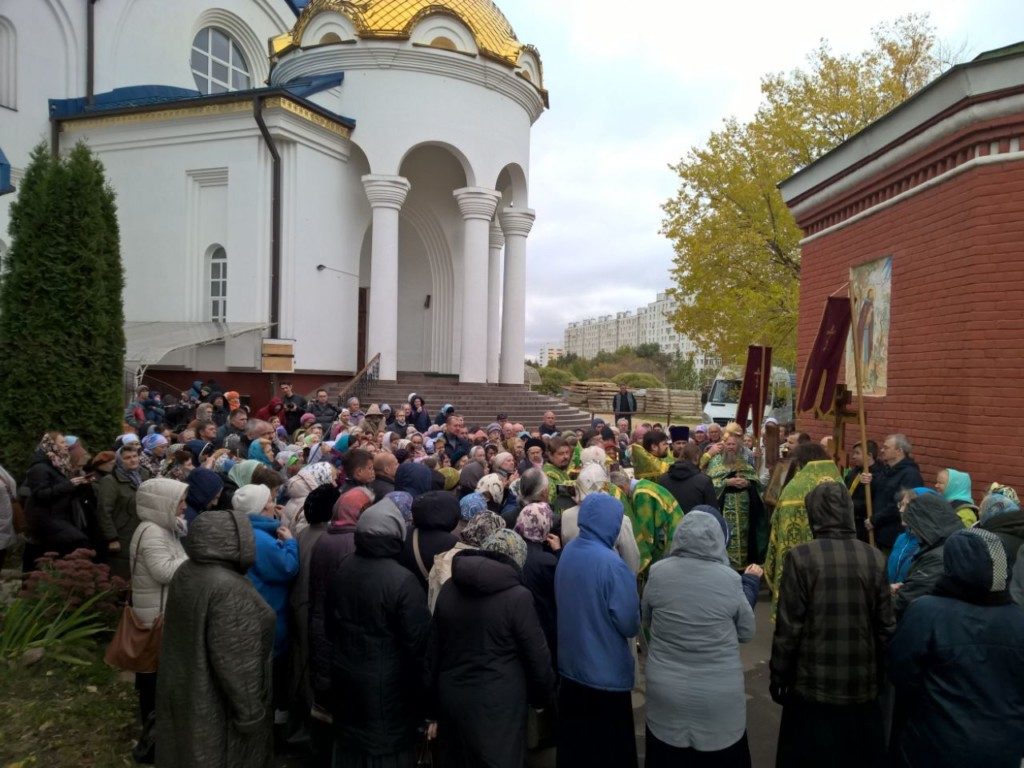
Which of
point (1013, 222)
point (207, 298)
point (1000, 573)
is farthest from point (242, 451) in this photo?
point (207, 298)

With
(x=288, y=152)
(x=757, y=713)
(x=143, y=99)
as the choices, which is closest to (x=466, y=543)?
(x=757, y=713)

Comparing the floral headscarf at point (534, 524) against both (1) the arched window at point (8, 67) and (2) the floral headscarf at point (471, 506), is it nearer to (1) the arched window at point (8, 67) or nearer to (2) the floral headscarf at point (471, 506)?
(2) the floral headscarf at point (471, 506)

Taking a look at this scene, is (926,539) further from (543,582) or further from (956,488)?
(543,582)

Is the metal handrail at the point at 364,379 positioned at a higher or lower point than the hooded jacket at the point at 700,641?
higher

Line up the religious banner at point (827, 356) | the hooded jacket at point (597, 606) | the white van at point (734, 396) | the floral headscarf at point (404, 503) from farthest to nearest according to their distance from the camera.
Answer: the white van at point (734, 396)
the religious banner at point (827, 356)
the floral headscarf at point (404, 503)
the hooded jacket at point (597, 606)

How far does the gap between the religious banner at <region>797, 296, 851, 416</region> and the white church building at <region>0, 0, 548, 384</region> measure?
40.8ft

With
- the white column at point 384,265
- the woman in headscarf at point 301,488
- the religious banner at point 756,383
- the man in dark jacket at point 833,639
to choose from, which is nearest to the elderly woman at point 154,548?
the woman in headscarf at point 301,488

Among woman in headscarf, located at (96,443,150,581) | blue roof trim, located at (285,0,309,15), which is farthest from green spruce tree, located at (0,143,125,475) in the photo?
blue roof trim, located at (285,0,309,15)

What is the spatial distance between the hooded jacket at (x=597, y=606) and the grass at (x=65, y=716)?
258 cm

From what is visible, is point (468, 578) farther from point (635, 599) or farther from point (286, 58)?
point (286, 58)

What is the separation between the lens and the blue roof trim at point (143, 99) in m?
16.8

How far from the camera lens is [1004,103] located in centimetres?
608

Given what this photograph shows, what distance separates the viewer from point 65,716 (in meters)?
4.22

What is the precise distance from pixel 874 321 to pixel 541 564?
5.86 m
